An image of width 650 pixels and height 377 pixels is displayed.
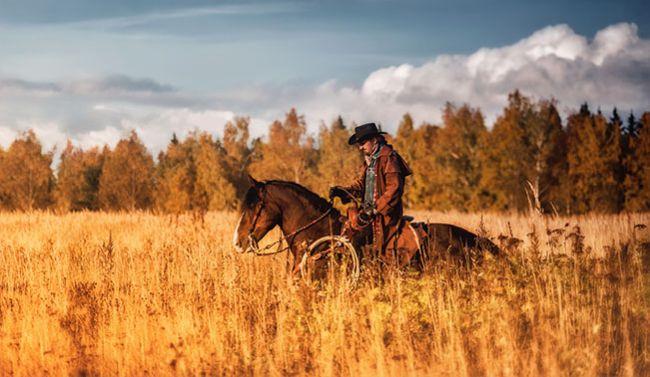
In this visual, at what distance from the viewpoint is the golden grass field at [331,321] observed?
6672mm

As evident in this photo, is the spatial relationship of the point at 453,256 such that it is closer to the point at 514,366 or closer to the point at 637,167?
the point at 514,366

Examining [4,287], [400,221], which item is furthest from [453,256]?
[4,287]

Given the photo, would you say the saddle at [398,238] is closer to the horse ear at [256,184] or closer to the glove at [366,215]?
the glove at [366,215]

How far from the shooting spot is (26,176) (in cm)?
5050

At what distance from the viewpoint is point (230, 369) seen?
6688 mm

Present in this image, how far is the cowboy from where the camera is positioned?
8.24m

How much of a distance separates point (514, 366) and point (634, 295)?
2779 mm

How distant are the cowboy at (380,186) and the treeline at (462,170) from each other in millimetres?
18476

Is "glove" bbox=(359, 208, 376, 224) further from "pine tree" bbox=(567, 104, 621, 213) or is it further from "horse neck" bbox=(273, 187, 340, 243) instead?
"pine tree" bbox=(567, 104, 621, 213)

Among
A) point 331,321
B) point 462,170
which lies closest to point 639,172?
point 462,170

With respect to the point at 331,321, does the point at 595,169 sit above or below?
above

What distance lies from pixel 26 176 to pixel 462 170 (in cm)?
2902

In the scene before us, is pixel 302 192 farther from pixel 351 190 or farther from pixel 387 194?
pixel 387 194

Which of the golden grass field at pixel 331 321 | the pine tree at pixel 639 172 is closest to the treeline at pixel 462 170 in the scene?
the pine tree at pixel 639 172
